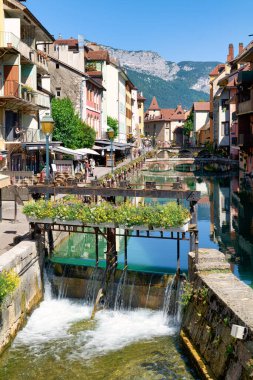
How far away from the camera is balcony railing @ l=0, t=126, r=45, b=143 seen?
35803mm

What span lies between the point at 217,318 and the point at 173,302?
4.60 meters

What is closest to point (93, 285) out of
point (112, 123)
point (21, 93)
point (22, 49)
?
point (21, 93)

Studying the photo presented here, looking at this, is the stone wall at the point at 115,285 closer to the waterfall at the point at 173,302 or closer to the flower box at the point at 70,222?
the waterfall at the point at 173,302

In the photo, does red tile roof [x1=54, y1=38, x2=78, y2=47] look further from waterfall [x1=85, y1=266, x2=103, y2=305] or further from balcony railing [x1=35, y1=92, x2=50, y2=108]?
waterfall [x1=85, y1=266, x2=103, y2=305]

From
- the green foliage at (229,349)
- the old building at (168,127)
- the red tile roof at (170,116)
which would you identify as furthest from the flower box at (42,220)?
the red tile roof at (170,116)

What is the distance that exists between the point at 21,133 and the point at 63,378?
90.5 ft

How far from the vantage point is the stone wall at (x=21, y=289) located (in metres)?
14.3

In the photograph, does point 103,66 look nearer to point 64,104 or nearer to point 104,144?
point 104,144

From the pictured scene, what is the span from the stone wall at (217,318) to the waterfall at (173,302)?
3.75ft

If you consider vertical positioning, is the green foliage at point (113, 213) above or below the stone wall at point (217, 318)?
above

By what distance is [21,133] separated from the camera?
38031 mm

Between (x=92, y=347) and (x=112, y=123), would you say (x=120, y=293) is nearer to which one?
(x=92, y=347)

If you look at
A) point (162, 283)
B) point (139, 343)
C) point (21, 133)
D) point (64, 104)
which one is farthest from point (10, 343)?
point (64, 104)

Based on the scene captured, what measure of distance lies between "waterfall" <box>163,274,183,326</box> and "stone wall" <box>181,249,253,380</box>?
1.14 m
